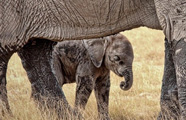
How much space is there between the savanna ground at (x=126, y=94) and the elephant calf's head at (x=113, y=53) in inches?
17.7

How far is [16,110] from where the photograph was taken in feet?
21.9

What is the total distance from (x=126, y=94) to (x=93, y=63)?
3.88ft

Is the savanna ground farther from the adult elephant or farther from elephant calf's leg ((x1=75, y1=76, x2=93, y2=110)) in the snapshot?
the adult elephant

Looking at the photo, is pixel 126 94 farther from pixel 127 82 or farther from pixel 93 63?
pixel 127 82

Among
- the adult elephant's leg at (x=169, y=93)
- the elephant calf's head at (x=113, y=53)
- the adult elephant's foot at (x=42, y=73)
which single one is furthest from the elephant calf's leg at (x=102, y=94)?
the adult elephant's leg at (x=169, y=93)

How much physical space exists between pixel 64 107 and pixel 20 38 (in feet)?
3.09

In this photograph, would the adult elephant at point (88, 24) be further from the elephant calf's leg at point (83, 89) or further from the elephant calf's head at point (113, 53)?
the elephant calf's head at point (113, 53)

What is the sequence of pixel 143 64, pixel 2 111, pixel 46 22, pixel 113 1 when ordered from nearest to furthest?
pixel 113 1
pixel 46 22
pixel 2 111
pixel 143 64

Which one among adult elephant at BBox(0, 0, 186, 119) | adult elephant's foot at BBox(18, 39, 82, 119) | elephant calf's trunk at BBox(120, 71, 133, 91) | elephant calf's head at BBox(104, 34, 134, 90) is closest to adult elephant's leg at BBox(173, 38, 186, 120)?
adult elephant at BBox(0, 0, 186, 119)

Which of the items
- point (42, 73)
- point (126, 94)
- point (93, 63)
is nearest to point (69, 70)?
point (93, 63)

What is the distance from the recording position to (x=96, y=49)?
8195 mm

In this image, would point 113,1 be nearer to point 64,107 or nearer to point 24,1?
point 24,1

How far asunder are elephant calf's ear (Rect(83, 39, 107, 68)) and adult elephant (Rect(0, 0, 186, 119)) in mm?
1662

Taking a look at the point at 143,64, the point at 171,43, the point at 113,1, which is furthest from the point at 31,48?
the point at 143,64
